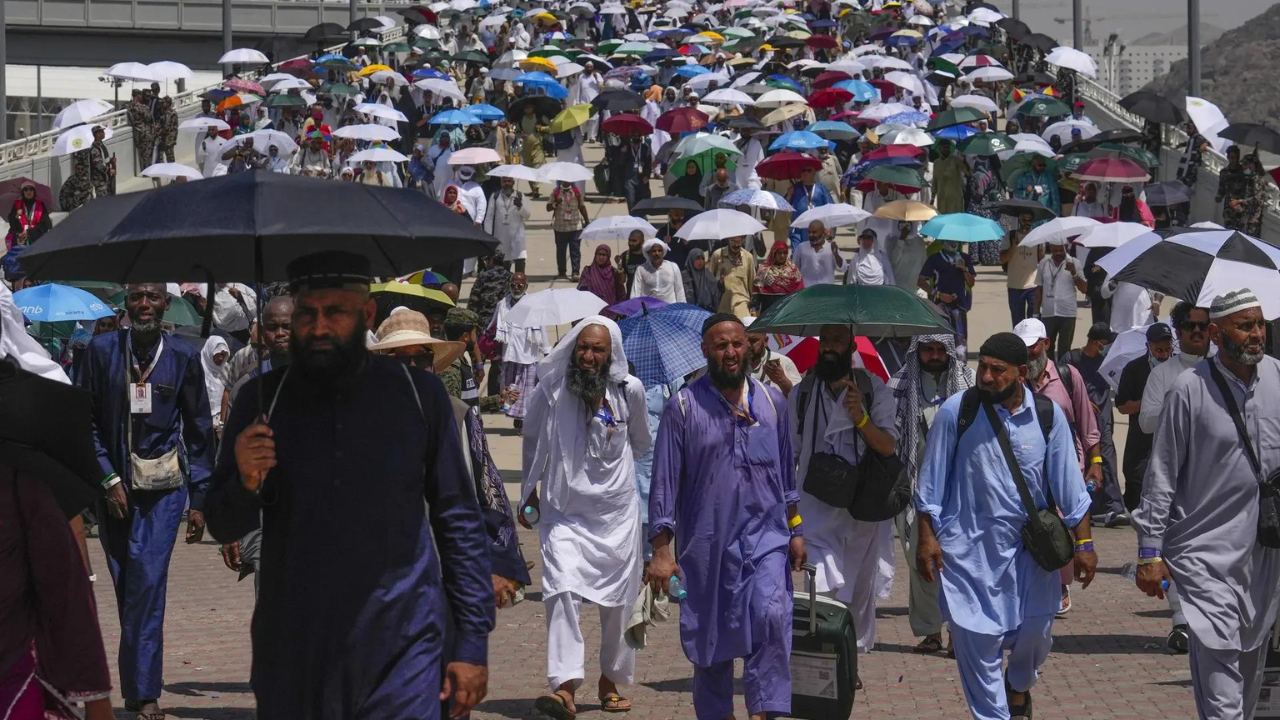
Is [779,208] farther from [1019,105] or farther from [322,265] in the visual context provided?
[322,265]

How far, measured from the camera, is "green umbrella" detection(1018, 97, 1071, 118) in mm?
29453

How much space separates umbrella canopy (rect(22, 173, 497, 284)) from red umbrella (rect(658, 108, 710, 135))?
22796mm

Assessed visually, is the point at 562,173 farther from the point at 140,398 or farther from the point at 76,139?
the point at 140,398

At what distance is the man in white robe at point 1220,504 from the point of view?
7.08 meters

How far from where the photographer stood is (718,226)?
61.5ft

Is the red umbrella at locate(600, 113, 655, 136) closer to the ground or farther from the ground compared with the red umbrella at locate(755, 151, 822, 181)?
farther from the ground

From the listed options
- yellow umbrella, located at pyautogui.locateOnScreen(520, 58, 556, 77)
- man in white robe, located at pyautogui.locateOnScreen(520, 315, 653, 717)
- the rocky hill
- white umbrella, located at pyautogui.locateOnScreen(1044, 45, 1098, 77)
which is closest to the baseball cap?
man in white robe, located at pyautogui.locateOnScreen(520, 315, 653, 717)

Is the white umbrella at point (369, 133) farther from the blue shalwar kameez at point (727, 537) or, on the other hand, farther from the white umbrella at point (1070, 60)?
the blue shalwar kameez at point (727, 537)

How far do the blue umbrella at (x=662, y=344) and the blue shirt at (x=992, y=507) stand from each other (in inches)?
105

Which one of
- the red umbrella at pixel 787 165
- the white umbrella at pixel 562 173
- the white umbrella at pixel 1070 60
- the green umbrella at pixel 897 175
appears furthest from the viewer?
the white umbrella at pixel 1070 60

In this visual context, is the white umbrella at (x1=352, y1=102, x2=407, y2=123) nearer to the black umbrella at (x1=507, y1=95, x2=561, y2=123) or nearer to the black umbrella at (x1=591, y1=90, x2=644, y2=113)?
the black umbrella at (x1=507, y1=95, x2=561, y2=123)

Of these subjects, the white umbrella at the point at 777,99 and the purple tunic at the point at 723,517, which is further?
the white umbrella at the point at 777,99

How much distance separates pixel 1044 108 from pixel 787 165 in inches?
318

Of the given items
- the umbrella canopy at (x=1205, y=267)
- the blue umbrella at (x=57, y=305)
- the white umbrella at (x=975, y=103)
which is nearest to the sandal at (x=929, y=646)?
the umbrella canopy at (x=1205, y=267)
